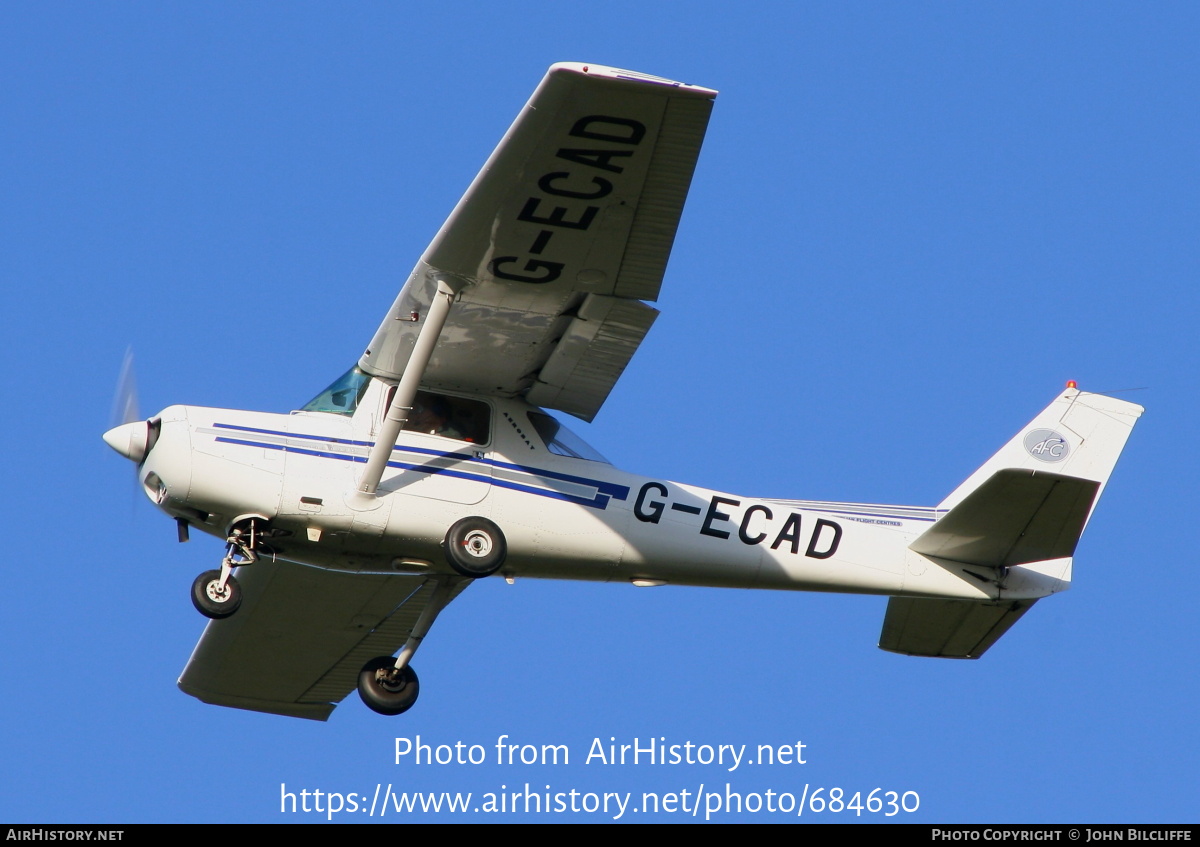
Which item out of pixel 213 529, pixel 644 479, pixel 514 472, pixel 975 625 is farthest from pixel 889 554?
pixel 213 529

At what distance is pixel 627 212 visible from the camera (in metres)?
12.0

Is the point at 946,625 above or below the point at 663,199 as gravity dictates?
below

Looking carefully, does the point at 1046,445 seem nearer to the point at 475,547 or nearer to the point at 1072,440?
the point at 1072,440

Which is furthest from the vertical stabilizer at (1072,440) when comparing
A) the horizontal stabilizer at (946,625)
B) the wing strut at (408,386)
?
the wing strut at (408,386)

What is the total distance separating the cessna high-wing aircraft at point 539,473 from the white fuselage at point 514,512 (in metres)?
0.02

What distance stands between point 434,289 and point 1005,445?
5910 millimetres

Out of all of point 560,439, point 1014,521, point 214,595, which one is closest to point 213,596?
point 214,595

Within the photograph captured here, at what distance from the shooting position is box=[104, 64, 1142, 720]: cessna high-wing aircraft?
11.7m

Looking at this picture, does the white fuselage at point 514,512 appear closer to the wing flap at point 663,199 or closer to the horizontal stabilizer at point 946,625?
the horizontal stabilizer at point 946,625

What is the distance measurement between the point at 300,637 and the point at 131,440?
382 centimetres

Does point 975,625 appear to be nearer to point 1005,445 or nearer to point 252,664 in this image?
point 1005,445

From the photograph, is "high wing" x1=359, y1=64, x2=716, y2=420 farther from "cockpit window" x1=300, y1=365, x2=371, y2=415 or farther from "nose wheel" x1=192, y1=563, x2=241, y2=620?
"nose wheel" x1=192, y1=563, x2=241, y2=620

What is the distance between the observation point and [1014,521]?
44.9 feet

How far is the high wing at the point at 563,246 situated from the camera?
1118cm
